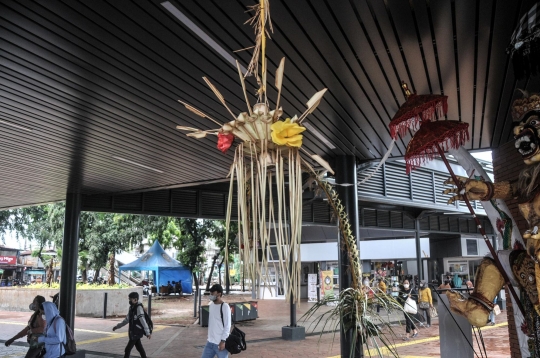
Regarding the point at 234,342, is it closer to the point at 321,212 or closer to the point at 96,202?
the point at 96,202

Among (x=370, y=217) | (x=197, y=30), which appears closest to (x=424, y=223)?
(x=370, y=217)

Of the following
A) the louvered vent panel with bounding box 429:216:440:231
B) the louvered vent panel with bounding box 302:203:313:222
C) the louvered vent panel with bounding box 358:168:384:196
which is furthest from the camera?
the louvered vent panel with bounding box 429:216:440:231

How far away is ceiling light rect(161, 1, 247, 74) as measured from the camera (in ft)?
12.8

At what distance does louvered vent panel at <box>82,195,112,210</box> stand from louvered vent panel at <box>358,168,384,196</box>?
619cm

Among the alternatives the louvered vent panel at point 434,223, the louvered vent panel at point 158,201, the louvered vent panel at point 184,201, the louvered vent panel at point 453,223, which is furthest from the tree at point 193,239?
the louvered vent panel at point 158,201

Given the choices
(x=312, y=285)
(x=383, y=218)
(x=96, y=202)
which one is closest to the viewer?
(x=96, y=202)

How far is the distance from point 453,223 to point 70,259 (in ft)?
53.4

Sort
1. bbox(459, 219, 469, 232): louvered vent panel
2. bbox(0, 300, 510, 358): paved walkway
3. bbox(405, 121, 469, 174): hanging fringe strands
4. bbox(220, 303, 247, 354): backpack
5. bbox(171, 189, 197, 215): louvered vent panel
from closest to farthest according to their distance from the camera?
1. bbox(405, 121, 469, 174): hanging fringe strands
2. bbox(220, 303, 247, 354): backpack
3. bbox(0, 300, 510, 358): paved walkway
4. bbox(171, 189, 197, 215): louvered vent panel
5. bbox(459, 219, 469, 232): louvered vent panel

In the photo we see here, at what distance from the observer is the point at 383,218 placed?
57.3ft

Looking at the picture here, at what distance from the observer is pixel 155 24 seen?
4121 mm

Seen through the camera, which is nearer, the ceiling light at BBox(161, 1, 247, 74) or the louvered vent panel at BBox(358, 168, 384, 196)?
the ceiling light at BBox(161, 1, 247, 74)

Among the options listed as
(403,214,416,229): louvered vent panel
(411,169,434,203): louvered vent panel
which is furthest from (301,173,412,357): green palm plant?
(403,214,416,229): louvered vent panel

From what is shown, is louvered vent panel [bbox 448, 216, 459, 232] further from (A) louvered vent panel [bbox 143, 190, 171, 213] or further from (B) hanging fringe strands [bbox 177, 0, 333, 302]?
(B) hanging fringe strands [bbox 177, 0, 333, 302]

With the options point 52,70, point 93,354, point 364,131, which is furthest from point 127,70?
point 93,354
